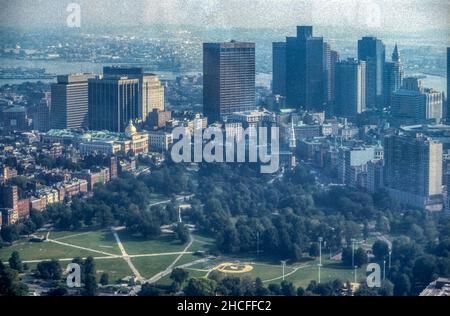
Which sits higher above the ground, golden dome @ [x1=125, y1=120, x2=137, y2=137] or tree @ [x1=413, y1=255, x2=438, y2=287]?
golden dome @ [x1=125, y1=120, x2=137, y2=137]

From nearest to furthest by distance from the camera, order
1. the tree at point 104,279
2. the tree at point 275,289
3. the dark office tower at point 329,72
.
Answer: the tree at point 275,289 → the tree at point 104,279 → the dark office tower at point 329,72

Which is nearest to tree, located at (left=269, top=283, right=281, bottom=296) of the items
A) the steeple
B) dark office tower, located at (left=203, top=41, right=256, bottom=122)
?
dark office tower, located at (left=203, top=41, right=256, bottom=122)

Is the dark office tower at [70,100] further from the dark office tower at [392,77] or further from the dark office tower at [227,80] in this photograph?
the dark office tower at [392,77]

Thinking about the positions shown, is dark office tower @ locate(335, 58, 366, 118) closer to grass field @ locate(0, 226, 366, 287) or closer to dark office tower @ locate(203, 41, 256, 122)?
dark office tower @ locate(203, 41, 256, 122)

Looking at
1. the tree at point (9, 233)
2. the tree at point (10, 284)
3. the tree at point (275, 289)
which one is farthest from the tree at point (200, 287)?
the tree at point (9, 233)

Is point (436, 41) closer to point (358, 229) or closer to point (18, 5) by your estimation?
point (358, 229)

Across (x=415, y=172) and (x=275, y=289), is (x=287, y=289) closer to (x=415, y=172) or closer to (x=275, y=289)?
(x=275, y=289)
